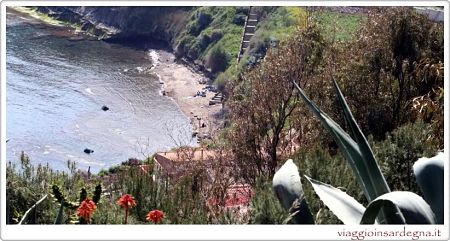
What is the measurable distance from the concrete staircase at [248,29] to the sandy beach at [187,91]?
3.17 meters

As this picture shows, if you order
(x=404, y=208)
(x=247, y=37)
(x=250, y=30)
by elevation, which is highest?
(x=404, y=208)

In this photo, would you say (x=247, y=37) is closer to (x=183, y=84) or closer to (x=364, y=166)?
(x=183, y=84)

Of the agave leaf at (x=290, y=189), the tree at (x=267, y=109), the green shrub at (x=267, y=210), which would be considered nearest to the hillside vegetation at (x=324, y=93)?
the tree at (x=267, y=109)

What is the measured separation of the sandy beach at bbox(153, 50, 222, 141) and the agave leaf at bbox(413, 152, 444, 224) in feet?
82.4

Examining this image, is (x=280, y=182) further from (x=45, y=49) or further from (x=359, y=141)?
(x=45, y=49)

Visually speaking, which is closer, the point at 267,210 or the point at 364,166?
the point at 364,166

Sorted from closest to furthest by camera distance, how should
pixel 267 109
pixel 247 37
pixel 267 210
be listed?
pixel 267 210
pixel 267 109
pixel 247 37

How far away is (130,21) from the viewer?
51312 millimetres

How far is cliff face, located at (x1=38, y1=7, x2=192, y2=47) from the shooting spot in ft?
162

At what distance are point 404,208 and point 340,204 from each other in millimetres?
659

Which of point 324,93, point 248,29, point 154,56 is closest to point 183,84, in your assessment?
point 248,29

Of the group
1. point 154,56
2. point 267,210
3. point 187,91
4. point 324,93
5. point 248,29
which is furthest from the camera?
point 154,56

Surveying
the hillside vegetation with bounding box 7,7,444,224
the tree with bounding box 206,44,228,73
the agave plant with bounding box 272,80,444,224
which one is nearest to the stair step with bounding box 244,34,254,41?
A: the tree with bounding box 206,44,228,73

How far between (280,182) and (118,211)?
320 centimetres
